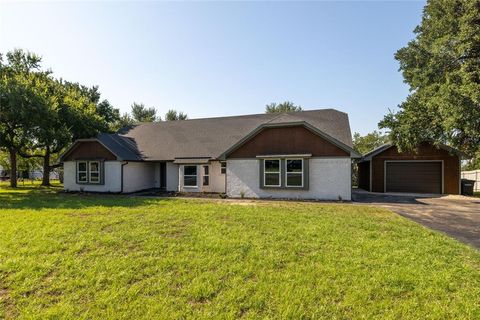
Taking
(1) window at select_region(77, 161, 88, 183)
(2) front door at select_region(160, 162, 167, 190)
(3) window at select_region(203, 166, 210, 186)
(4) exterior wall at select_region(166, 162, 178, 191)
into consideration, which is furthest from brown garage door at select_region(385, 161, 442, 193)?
(1) window at select_region(77, 161, 88, 183)

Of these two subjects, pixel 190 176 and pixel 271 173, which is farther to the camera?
pixel 190 176

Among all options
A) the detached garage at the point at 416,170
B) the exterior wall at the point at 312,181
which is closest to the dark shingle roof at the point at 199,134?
the exterior wall at the point at 312,181

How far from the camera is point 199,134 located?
73.3ft

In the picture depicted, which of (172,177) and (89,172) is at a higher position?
(89,172)

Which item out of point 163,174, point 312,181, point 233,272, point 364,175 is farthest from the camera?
point 364,175

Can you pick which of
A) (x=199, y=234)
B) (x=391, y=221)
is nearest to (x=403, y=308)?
(x=199, y=234)

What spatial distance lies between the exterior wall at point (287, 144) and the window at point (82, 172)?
1141 cm

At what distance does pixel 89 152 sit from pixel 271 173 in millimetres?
13779

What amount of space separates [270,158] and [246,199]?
2825 millimetres

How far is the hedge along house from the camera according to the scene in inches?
605

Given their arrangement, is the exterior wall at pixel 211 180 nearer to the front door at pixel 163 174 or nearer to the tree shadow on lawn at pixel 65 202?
the front door at pixel 163 174

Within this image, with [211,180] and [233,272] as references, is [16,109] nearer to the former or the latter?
[211,180]

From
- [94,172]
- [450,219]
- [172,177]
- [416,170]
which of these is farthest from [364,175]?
[94,172]

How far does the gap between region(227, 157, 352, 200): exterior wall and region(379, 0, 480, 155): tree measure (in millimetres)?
6498
